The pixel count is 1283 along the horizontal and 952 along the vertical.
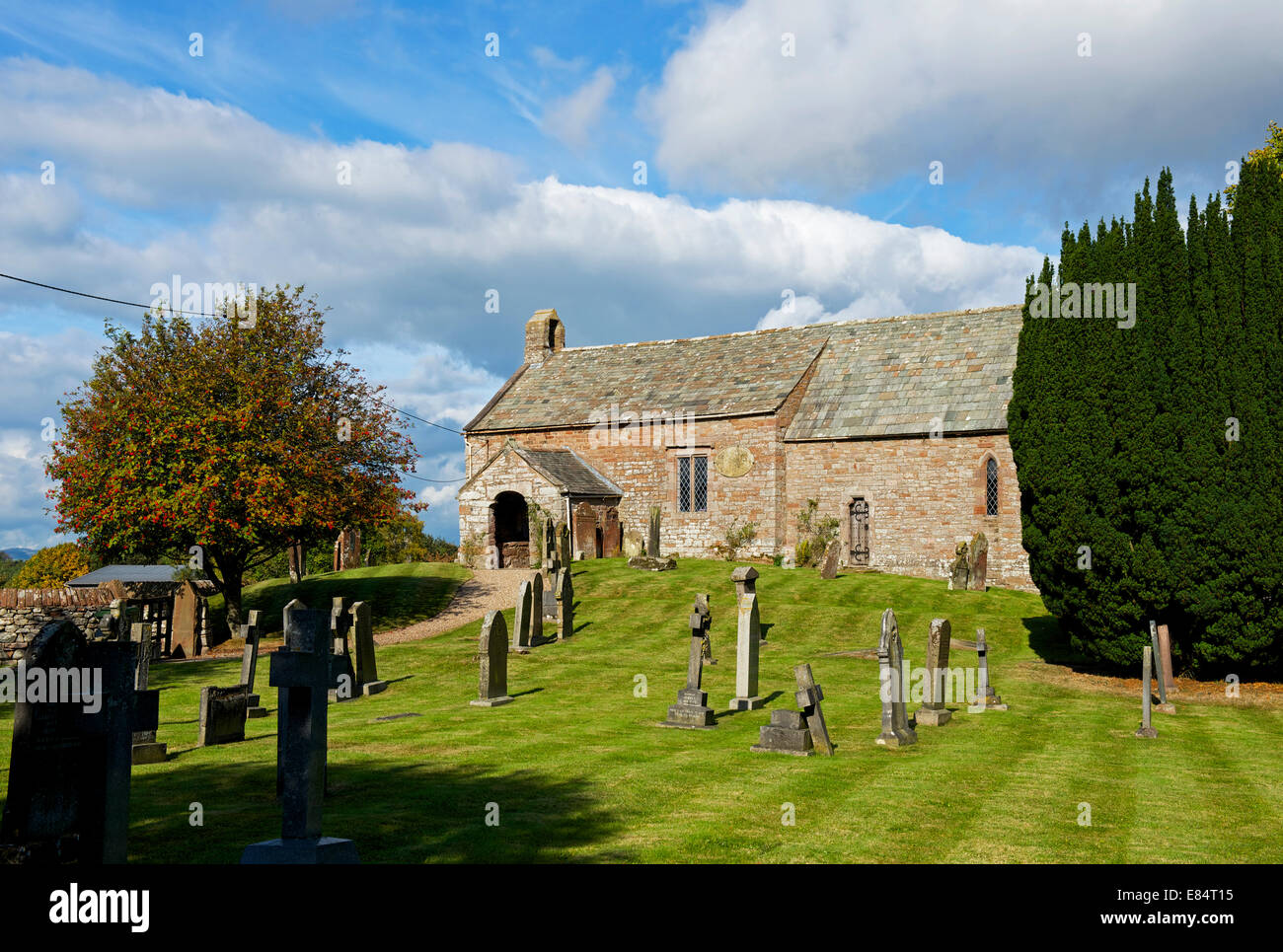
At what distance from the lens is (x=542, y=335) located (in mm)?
45688

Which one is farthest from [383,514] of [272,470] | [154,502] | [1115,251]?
[1115,251]

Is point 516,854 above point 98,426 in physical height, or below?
below

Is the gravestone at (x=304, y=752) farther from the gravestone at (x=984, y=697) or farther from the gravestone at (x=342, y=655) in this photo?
the gravestone at (x=984, y=697)

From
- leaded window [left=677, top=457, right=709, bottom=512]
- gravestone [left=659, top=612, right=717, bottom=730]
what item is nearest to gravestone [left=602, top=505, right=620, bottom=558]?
leaded window [left=677, top=457, right=709, bottom=512]

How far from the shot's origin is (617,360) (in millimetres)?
42906

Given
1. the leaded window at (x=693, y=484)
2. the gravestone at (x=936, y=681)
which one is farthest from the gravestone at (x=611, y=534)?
the gravestone at (x=936, y=681)

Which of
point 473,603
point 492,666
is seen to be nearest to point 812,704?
point 492,666

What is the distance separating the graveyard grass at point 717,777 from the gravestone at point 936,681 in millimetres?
285

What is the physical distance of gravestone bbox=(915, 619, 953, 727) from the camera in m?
15.0
